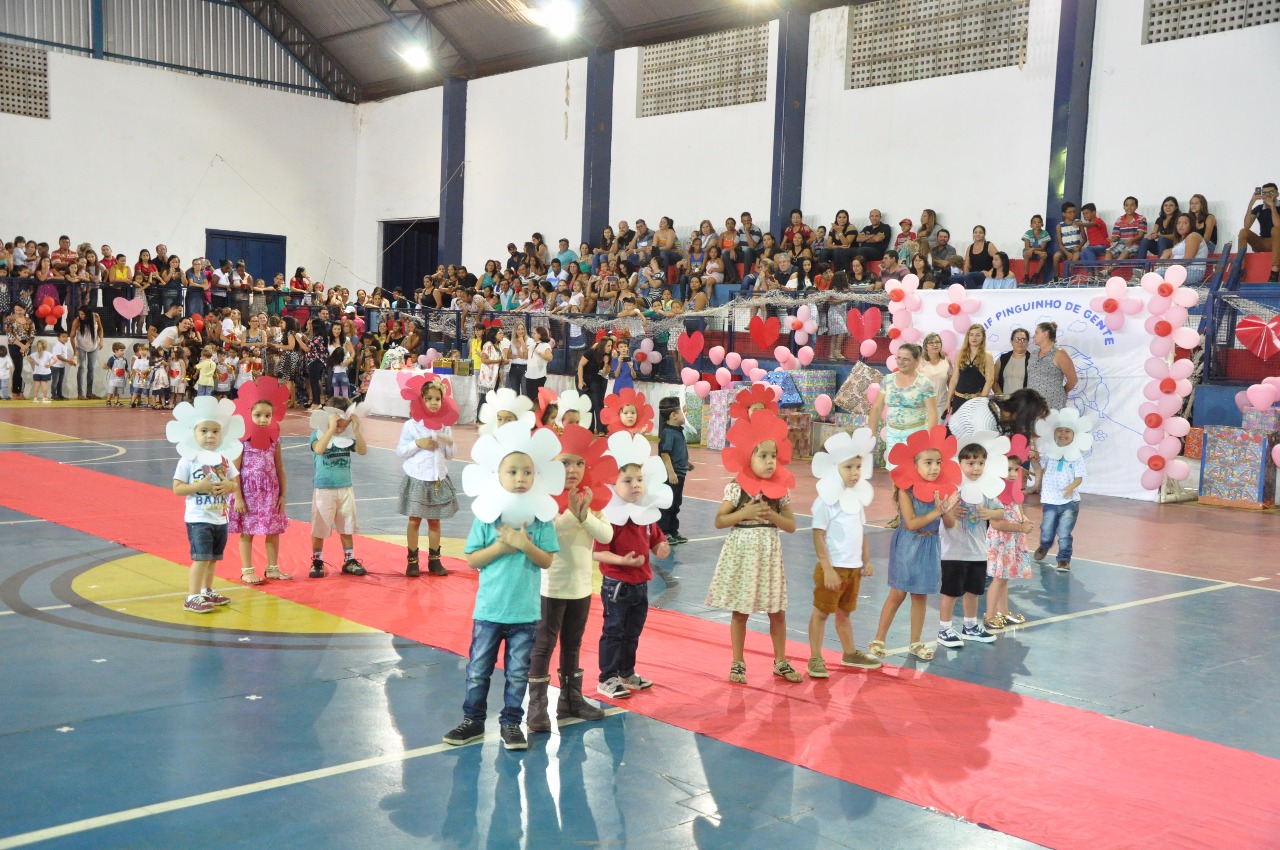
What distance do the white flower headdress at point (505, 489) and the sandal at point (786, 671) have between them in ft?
6.04

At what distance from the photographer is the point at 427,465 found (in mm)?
8086

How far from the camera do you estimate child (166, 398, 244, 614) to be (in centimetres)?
670

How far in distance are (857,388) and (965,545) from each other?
8959 mm

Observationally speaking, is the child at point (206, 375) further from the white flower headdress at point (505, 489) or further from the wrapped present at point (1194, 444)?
the white flower headdress at point (505, 489)

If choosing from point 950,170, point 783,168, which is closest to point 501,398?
point 950,170

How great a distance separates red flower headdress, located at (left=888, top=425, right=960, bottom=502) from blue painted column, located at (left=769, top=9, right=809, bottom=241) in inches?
665

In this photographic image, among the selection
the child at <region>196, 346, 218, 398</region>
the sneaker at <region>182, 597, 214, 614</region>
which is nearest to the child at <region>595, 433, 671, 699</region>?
the sneaker at <region>182, 597, 214, 614</region>

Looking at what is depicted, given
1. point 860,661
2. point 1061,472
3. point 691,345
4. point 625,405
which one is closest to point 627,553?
point 625,405

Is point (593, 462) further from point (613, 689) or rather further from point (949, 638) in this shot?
point (949, 638)

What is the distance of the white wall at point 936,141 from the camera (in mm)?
19219

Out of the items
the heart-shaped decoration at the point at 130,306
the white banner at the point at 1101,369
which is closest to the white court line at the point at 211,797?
the white banner at the point at 1101,369

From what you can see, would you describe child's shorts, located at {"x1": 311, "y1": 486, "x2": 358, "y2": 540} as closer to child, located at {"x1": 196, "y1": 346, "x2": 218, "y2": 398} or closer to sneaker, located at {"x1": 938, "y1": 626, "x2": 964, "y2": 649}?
sneaker, located at {"x1": 938, "y1": 626, "x2": 964, "y2": 649}

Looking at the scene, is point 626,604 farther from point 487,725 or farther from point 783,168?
point 783,168

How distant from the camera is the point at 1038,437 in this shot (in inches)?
348
